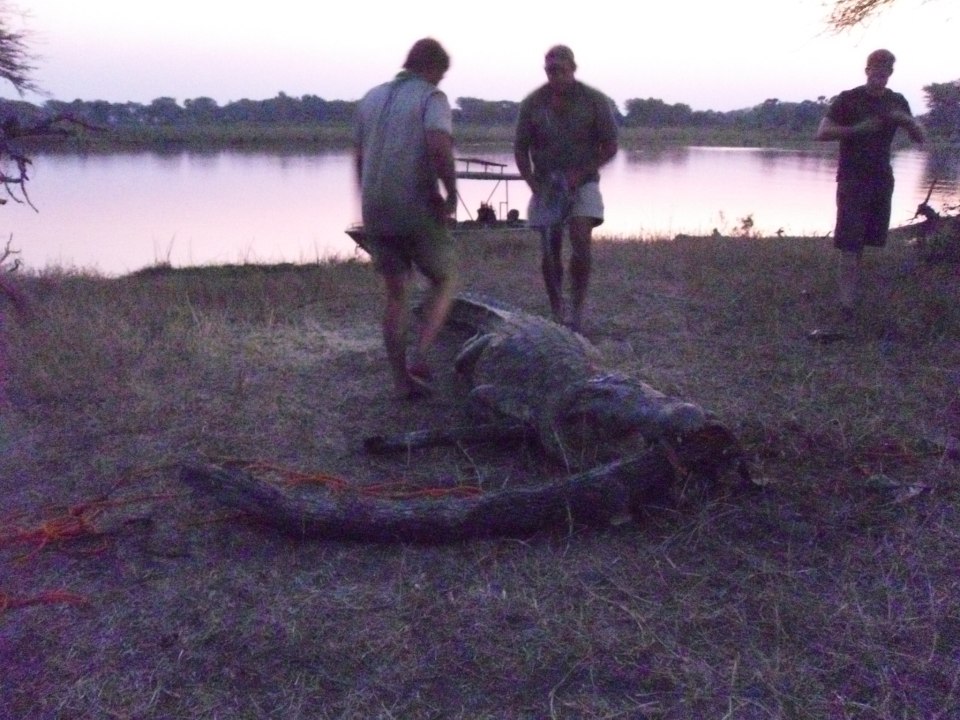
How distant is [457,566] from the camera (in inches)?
104

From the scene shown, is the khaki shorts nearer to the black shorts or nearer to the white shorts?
the white shorts

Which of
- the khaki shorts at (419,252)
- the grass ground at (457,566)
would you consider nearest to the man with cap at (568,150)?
the grass ground at (457,566)

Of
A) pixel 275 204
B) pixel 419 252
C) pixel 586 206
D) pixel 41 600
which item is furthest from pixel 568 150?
pixel 275 204

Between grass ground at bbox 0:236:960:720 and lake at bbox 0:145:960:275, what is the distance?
149cm

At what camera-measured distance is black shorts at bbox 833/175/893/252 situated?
16.9 ft

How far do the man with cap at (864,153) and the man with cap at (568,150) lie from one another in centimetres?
137

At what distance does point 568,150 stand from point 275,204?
60.5 ft

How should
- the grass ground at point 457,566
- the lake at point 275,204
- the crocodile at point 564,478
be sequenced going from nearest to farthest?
1. the grass ground at point 457,566
2. the crocodile at point 564,478
3. the lake at point 275,204

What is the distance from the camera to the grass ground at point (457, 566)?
2.10 m

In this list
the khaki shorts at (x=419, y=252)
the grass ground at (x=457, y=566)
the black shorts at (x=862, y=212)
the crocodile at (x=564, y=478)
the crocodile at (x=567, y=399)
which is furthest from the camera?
the black shorts at (x=862, y=212)

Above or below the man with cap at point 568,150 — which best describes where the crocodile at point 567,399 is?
below

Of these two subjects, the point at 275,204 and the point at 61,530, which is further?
the point at 275,204

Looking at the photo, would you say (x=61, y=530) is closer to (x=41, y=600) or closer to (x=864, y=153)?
(x=41, y=600)

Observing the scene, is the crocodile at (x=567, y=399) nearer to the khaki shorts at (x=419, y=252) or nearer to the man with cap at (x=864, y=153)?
the khaki shorts at (x=419, y=252)
